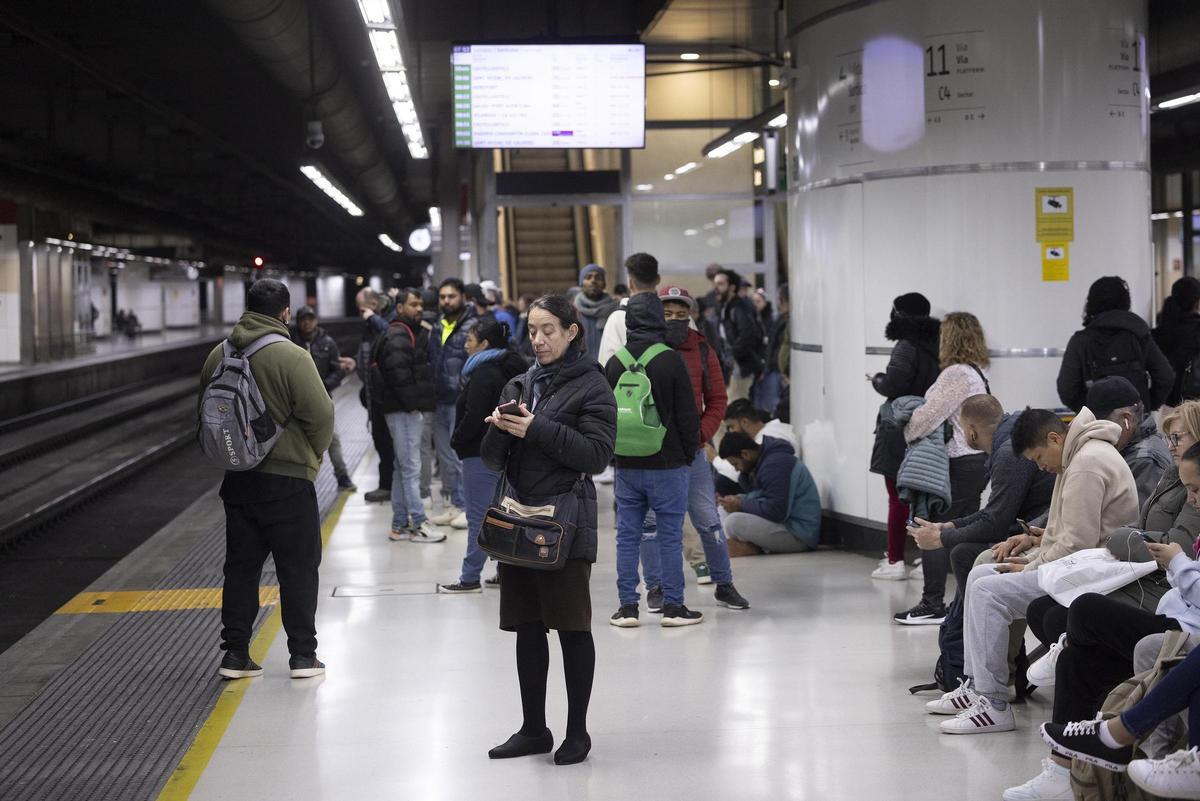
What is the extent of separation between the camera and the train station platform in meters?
4.49

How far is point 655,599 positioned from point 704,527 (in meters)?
0.45

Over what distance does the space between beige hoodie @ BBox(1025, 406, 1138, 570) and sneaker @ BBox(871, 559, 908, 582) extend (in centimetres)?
299

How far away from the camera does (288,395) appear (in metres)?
5.71

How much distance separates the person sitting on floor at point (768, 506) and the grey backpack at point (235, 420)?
379 cm

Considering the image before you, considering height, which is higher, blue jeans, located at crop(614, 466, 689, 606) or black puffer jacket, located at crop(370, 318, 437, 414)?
black puffer jacket, located at crop(370, 318, 437, 414)

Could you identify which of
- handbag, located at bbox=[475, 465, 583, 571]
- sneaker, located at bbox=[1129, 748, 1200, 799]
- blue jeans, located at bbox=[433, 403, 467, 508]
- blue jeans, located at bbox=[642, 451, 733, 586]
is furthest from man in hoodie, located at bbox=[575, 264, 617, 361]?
sneaker, located at bbox=[1129, 748, 1200, 799]

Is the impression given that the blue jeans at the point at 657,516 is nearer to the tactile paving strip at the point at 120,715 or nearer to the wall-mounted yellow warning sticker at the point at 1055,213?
the tactile paving strip at the point at 120,715

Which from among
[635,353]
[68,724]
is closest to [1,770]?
[68,724]

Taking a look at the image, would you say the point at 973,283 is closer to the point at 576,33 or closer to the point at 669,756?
the point at 669,756

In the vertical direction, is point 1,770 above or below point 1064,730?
below

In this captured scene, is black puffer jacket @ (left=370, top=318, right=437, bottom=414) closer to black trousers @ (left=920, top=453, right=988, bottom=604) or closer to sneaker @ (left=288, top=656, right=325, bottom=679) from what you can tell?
sneaker @ (left=288, top=656, right=325, bottom=679)

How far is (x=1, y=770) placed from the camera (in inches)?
184

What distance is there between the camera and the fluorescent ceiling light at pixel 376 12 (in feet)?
29.5

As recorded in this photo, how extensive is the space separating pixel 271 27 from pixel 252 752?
8.12 meters
